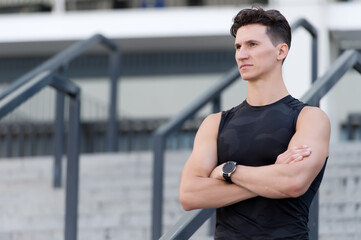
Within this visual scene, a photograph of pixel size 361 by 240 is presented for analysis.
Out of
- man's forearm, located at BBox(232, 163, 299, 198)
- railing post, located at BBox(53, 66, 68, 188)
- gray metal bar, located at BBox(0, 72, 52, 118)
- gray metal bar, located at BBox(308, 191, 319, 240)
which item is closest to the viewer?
man's forearm, located at BBox(232, 163, 299, 198)

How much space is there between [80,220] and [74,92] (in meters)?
1.31

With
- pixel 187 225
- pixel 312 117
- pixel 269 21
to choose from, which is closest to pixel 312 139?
pixel 312 117

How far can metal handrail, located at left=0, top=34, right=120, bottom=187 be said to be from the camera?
209 inches

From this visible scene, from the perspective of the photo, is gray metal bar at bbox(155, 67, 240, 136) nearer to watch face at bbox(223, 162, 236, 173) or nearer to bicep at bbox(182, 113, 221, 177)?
bicep at bbox(182, 113, 221, 177)

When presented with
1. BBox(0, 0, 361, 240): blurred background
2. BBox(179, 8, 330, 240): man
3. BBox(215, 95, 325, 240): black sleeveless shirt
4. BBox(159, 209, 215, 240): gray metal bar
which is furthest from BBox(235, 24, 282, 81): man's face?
BBox(0, 0, 361, 240): blurred background

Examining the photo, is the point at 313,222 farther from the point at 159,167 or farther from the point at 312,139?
the point at 159,167

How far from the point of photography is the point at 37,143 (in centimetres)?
1168

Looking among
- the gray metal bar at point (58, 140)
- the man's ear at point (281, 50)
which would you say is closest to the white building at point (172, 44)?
the gray metal bar at point (58, 140)

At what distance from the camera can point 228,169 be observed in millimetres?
2566

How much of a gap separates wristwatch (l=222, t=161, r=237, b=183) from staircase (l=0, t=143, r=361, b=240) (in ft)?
8.10

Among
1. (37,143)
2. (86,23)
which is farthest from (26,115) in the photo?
(86,23)

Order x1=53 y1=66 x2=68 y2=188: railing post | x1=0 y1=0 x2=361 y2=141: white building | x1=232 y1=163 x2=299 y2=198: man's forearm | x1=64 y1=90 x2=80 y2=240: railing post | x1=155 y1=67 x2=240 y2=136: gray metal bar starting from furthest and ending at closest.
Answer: x1=0 y1=0 x2=361 y2=141: white building → x1=53 y1=66 x2=68 y2=188: railing post → x1=155 y1=67 x2=240 y2=136: gray metal bar → x1=64 y1=90 x2=80 y2=240: railing post → x1=232 y1=163 x2=299 y2=198: man's forearm

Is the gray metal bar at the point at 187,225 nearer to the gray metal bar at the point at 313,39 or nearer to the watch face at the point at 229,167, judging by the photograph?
the watch face at the point at 229,167

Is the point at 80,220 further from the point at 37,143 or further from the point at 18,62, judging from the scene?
the point at 18,62
